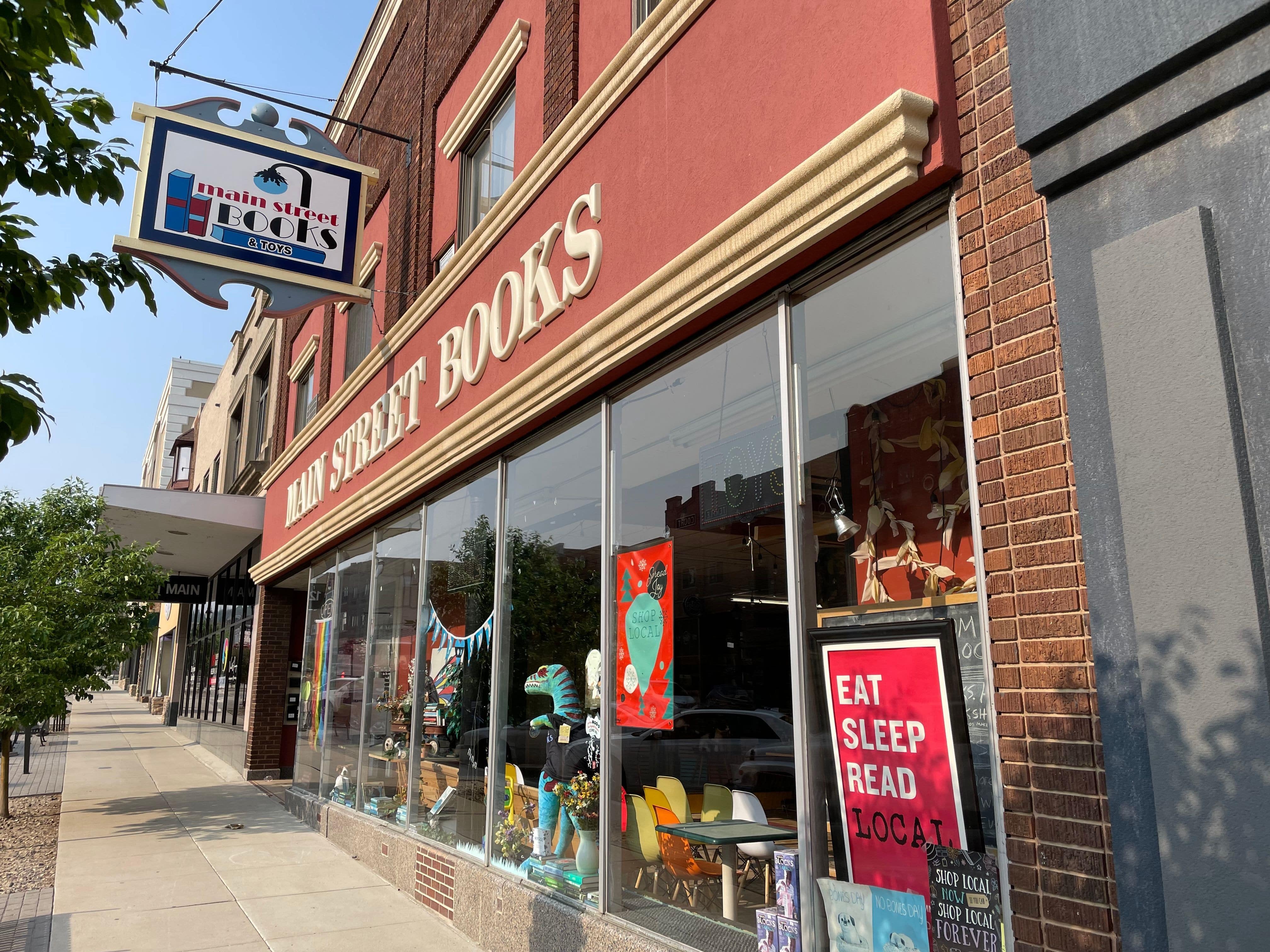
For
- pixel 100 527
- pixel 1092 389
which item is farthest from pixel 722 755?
pixel 100 527

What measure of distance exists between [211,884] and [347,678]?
3.28m

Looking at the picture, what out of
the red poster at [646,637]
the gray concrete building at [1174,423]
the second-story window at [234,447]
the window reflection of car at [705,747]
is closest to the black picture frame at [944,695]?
the window reflection of car at [705,747]

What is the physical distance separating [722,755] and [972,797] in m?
1.64

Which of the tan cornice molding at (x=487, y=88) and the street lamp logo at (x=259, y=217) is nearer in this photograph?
the tan cornice molding at (x=487, y=88)

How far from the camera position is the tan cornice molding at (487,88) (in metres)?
7.93

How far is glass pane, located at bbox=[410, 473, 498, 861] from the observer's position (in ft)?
25.3

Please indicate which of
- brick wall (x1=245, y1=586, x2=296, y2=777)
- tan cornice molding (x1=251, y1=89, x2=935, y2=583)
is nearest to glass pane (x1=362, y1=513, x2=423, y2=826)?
tan cornice molding (x1=251, y1=89, x2=935, y2=583)

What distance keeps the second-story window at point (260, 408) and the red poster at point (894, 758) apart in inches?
652

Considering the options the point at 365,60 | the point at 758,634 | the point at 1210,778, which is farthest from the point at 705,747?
the point at 365,60

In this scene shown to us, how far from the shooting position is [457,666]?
8289 mm

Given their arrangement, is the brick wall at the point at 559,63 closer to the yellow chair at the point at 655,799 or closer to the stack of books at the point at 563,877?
the yellow chair at the point at 655,799

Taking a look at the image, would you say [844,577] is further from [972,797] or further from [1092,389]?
[1092,389]

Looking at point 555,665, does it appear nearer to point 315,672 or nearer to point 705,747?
point 705,747

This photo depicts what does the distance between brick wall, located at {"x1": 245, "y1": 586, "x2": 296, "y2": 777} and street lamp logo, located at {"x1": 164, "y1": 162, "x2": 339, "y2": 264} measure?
8490 mm
